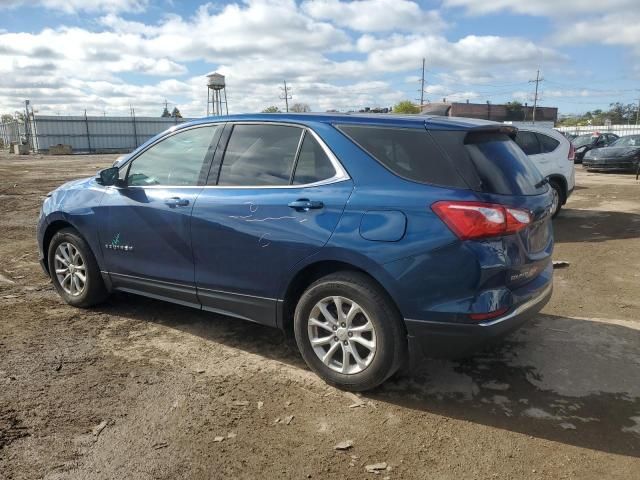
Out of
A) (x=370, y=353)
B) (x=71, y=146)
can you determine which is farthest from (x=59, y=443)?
(x=71, y=146)

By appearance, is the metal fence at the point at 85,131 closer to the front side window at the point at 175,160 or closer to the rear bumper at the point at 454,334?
the front side window at the point at 175,160

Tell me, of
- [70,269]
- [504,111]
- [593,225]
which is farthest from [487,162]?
[504,111]

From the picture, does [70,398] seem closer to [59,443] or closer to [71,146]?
[59,443]

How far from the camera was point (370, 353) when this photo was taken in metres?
3.32

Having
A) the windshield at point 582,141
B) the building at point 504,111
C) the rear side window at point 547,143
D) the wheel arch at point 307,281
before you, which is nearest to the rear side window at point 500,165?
the wheel arch at point 307,281

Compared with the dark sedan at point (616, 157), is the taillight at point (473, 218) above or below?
above

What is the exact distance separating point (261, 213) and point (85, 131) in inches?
1882

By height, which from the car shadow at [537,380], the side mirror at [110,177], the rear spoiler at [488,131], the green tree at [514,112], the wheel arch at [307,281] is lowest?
the car shadow at [537,380]

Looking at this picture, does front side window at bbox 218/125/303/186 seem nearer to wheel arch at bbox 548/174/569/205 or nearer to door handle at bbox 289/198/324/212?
door handle at bbox 289/198/324/212

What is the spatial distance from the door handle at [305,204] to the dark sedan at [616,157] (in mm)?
19494

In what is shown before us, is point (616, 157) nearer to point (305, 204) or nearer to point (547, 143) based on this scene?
point (547, 143)

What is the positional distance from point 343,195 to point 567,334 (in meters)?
2.36

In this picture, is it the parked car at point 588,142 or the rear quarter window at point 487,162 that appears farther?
the parked car at point 588,142

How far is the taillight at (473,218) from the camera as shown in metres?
2.97
